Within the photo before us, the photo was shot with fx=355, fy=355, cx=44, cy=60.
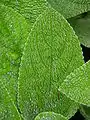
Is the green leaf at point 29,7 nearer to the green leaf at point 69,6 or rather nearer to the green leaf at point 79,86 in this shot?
the green leaf at point 69,6

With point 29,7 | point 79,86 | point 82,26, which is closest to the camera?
point 79,86

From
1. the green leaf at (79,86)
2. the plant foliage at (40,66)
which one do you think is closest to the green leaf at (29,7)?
the plant foliage at (40,66)

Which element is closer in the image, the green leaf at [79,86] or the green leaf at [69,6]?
the green leaf at [79,86]

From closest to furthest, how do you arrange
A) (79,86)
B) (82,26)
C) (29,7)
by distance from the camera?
(79,86) → (29,7) → (82,26)

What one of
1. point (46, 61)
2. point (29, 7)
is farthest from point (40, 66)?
point (29, 7)

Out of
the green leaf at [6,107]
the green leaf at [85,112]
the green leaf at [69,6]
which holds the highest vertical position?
the green leaf at [69,6]

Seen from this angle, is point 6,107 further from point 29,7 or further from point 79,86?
point 29,7

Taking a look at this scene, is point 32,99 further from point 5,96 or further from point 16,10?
point 16,10
